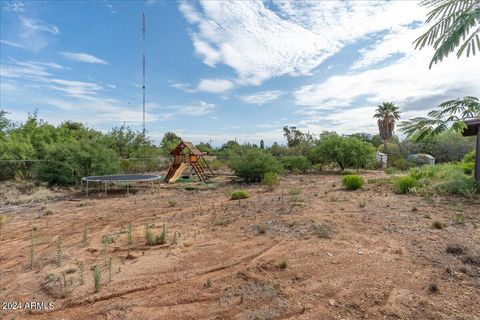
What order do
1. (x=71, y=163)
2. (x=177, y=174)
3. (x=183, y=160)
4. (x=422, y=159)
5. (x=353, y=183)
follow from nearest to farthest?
1. (x=353, y=183)
2. (x=71, y=163)
3. (x=177, y=174)
4. (x=183, y=160)
5. (x=422, y=159)

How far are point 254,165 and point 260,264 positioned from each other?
10127mm

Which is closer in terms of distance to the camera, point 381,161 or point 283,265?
point 283,265

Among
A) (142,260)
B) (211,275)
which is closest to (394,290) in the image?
(211,275)

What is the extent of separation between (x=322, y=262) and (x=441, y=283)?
133 cm

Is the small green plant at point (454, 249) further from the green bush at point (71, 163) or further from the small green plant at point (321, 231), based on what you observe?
the green bush at point (71, 163)

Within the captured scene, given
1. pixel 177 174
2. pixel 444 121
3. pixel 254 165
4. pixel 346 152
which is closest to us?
pixel 444 121

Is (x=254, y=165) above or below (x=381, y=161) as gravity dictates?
below

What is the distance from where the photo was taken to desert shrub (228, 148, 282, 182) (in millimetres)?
14109

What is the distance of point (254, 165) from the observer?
14.1 metres

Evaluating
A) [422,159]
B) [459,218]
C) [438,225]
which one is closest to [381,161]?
[422,159]

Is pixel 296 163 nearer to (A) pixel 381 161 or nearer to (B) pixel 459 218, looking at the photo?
(A) pixel 381 161

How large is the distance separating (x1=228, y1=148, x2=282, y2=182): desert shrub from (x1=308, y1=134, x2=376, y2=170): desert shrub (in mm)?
6055

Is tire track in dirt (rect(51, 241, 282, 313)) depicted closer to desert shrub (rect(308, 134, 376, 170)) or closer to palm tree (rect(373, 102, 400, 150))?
desert shrub (rect(308, 134, 376, 170))

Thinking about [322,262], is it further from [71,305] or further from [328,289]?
[71,305]
